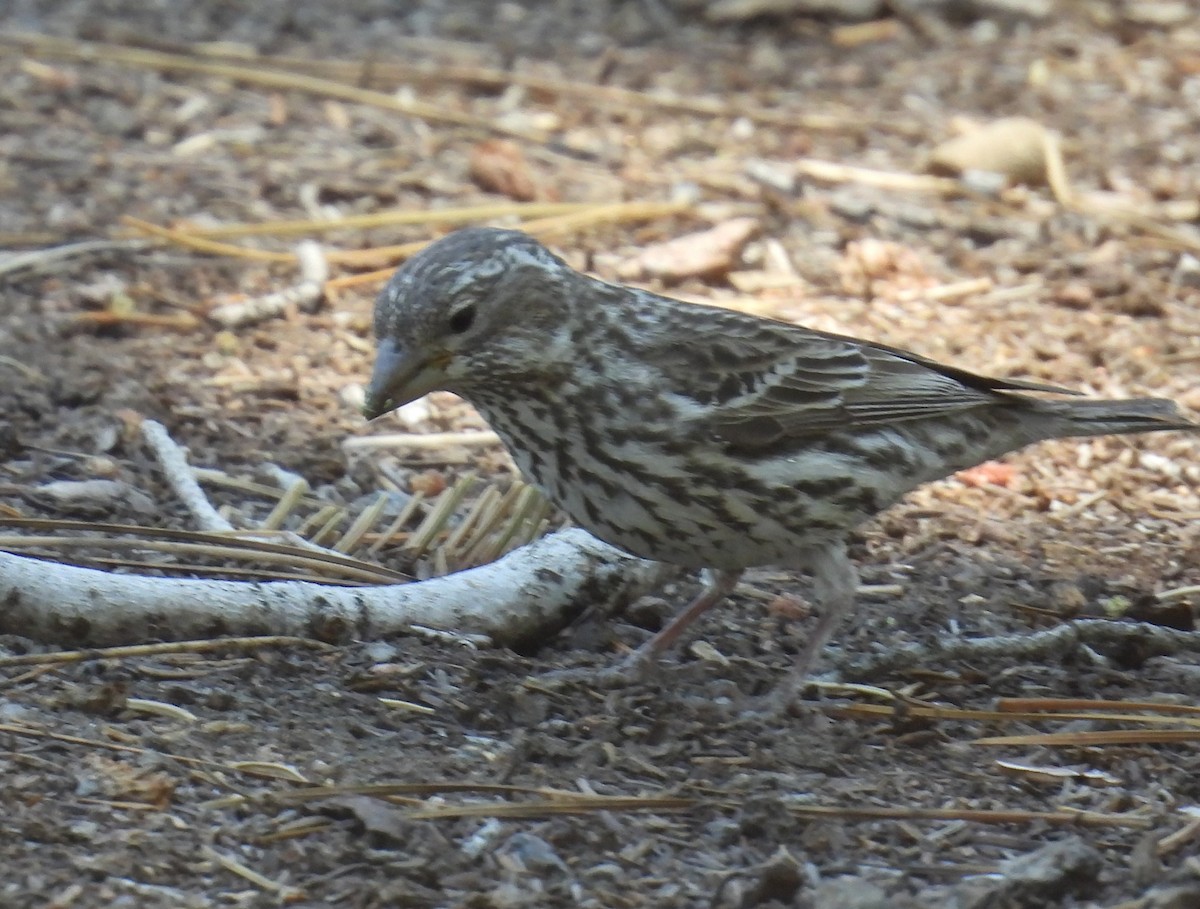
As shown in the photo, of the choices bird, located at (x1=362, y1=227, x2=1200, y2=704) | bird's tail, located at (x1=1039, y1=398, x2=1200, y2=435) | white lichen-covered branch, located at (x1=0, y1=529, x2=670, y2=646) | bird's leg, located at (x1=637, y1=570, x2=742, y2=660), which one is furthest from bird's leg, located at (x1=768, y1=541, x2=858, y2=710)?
bird's tail, located at (x1=1039, y1=398, x2=1200, y2=435)

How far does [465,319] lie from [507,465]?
1575mm

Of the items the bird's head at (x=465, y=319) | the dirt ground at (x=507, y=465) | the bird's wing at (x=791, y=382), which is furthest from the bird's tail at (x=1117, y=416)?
the bird's head at (x=465, y=319)

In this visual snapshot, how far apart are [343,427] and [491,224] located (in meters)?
1.77

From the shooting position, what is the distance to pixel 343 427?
6.17 m

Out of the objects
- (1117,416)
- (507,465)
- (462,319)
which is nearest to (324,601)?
(462,319)

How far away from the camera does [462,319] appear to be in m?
4.50

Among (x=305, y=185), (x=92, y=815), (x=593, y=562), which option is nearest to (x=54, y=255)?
(x=305, y=185)

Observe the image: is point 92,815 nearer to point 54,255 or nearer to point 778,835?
point 778,835

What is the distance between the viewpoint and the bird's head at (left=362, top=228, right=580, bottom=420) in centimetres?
444

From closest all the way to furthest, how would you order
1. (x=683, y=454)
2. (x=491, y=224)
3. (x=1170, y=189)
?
(x=683, y=454) → (x=491, y=224) → (x=1170, y=189)

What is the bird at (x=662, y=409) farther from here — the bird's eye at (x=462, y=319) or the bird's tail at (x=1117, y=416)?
the bird's tail at (x=1117, y=416)

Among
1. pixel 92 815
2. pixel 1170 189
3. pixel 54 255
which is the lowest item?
pixel 92 815

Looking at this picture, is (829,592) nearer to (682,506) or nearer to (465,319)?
(682,506)

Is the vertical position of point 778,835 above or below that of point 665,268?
below
